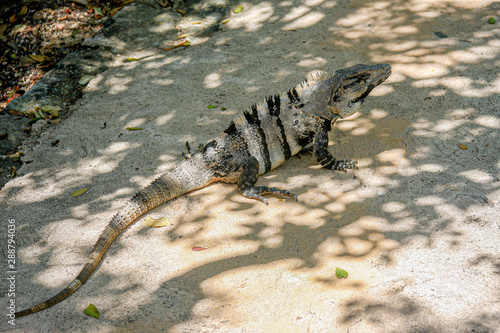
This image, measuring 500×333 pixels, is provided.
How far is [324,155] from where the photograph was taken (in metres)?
4.46

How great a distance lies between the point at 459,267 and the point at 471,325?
0.56 m

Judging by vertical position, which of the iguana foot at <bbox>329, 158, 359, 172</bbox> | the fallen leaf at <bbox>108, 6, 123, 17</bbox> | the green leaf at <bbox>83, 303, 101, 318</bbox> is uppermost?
the fallen leaf at <bbox>108, 6, 123, 17</bbox>

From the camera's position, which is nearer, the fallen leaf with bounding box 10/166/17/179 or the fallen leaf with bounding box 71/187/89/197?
the fallen leaf with bounding box 71/187/89/197

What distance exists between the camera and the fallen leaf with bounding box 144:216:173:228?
4.02 meters

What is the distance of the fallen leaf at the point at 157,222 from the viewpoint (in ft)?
13.2

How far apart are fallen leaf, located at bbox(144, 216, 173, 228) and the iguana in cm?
29

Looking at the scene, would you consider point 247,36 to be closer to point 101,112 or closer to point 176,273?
point 101,112

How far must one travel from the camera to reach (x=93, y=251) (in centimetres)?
362

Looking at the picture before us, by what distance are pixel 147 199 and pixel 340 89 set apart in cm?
229

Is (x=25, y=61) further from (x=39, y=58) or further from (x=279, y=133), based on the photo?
(x=279, y=133)

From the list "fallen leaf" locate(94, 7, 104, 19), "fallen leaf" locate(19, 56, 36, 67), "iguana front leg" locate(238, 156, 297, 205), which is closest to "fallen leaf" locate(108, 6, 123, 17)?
"fallen leaf" locate(94, 7, 104, 19)

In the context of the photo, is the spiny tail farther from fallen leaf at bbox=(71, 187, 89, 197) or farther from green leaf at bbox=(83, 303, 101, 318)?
fallen leaf at bbox=(71, 187, 89, 197)

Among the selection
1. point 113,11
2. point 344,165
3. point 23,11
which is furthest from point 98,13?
point 344,165

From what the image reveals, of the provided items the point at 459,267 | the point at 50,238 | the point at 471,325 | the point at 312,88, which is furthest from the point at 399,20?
the point at 50,238
